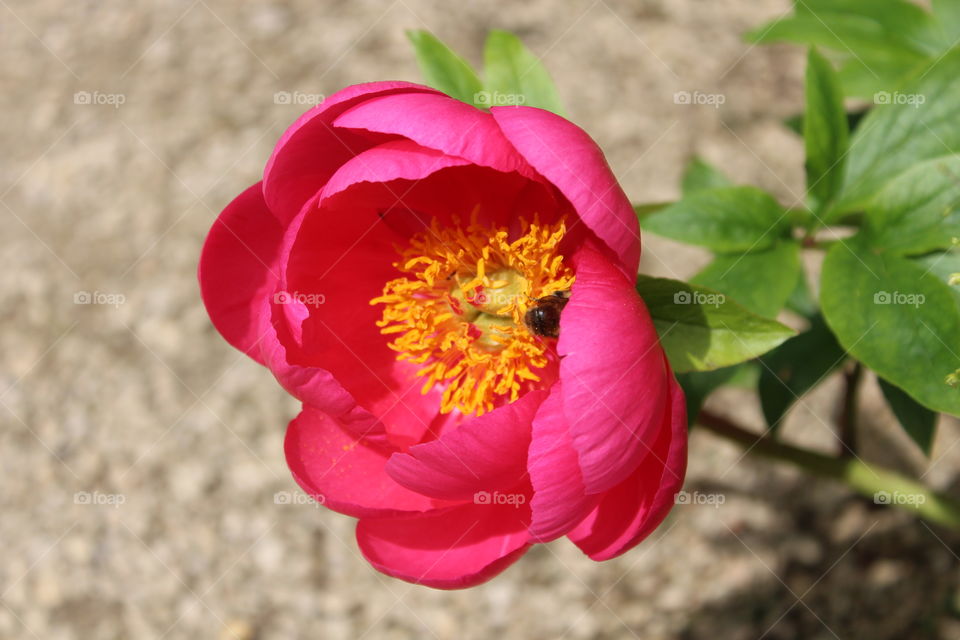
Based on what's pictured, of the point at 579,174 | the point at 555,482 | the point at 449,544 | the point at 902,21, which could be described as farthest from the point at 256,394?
the point at 902,21

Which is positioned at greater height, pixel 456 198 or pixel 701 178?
pixel 456 198

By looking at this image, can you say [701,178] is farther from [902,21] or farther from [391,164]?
[391,164]

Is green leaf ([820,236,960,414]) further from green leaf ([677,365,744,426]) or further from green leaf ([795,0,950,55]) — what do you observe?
green leaf ([795,0,950,55])

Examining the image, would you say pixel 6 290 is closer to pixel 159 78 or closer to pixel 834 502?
pixel 159 78

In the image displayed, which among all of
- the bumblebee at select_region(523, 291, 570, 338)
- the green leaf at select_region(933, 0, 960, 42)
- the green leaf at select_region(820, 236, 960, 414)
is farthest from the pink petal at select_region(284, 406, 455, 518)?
the green leaf at select_region(933, 0, 960, 42)

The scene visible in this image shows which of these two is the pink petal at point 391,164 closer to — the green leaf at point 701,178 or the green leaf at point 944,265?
the green leaf at point 944,265
